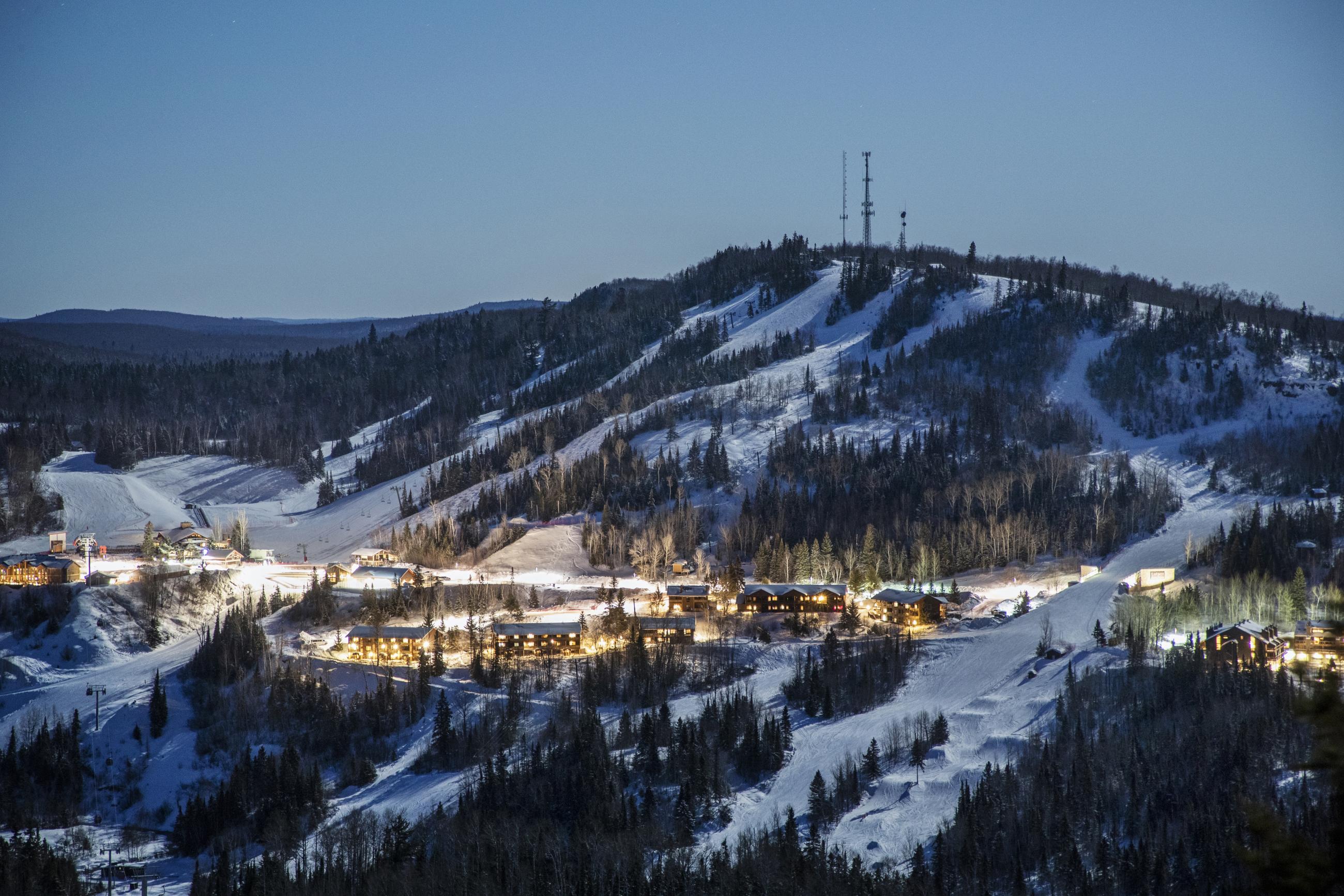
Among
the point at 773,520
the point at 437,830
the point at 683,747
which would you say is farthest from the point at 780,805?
the point at 773,520

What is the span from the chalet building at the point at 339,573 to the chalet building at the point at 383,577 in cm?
52

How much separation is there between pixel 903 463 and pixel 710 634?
49532 millimetres

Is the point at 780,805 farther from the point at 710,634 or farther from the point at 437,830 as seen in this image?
the point at 710,634

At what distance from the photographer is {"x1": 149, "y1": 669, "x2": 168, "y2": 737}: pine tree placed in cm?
8544

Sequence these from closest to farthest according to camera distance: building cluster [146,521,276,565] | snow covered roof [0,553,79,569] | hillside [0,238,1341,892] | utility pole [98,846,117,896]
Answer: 1. utility pole [98,846,117,896]
2. hillside [0,238,1341,892]
3. snow covered roof [0,553,79,569]
4. building cluster [146,521,276,565]

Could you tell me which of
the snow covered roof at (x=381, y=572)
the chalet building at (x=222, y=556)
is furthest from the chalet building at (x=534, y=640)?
the chalet building at (x=222, y=556)

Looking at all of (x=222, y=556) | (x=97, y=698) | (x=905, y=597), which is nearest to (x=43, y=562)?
(x=222, y=556)

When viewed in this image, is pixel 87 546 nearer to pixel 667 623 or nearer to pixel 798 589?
pixel 667 623

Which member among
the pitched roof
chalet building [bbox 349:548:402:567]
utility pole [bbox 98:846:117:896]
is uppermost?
chalet building [bbox 349:548:402:567]

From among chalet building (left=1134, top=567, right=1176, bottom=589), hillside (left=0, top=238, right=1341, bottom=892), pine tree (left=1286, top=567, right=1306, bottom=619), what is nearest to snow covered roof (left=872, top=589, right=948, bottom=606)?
hillside (left=0, top=238, right=1341, bottom=892)

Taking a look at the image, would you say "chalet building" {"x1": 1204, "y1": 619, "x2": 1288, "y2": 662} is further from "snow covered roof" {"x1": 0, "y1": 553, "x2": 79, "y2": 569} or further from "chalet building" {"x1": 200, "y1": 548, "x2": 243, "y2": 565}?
"snow covered roof" {"x1": 0, "y1": 553, "x2": 79, "y2": 569}

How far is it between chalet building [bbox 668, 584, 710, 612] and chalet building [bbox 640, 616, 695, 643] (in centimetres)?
690

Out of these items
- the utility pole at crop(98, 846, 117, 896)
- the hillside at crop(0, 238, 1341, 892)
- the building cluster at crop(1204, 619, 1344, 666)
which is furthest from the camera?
the building cluster at crop(1204, 619, 1344, 666)

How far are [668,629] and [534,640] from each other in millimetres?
10519
